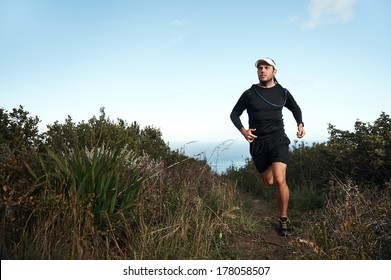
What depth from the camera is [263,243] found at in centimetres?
546

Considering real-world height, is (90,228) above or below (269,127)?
below

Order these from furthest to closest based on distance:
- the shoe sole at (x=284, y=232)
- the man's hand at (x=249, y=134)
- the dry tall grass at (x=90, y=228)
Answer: the man's hand at (x=249, y=134), the shoe sole at (x=284, y=232), the dry tall grass at (x=90, y=228)

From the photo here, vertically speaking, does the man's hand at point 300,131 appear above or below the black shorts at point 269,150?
above

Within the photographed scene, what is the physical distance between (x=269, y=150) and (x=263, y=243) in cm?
145

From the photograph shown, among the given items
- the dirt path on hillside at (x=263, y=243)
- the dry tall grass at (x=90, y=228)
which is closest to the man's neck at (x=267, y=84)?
the dirt path on hillside at (x=263, y=243)

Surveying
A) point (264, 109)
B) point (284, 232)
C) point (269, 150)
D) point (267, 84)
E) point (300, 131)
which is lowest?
point (284, 232)

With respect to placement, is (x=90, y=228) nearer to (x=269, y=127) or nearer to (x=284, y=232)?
(x=284, y=232)

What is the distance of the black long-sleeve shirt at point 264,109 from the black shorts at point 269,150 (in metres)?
0.10

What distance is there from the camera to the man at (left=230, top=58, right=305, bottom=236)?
606 centimetres

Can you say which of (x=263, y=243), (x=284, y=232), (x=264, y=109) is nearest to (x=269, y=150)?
(x=264, y=109)

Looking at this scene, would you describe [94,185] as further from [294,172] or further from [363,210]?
[294,172]

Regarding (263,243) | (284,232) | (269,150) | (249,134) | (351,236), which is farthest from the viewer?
(269,150)

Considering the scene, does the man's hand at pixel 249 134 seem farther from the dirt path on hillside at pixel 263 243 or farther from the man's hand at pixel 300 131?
the dirt path on hillside at pixel 263 243

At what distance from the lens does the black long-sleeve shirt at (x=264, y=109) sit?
20.4 ft
